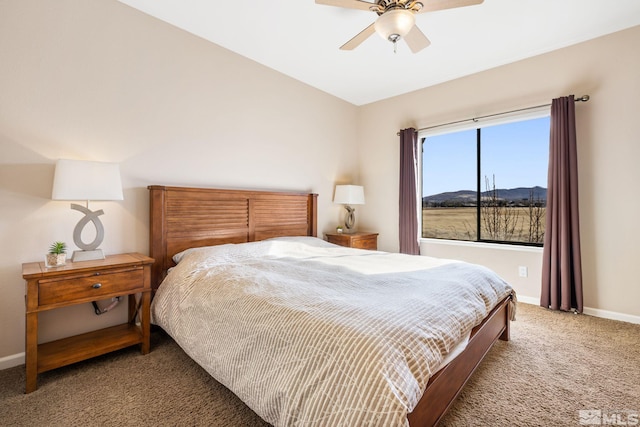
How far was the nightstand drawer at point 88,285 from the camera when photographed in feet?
5.72

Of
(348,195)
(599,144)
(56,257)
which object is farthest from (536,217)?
(56,257)

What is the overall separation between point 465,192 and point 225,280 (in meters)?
3.39

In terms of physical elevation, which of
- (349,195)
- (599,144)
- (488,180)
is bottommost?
(349,195)

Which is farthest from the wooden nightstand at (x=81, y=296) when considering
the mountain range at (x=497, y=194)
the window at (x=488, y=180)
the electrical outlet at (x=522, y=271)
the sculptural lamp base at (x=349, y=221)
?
the electrical outlet at (x=522, y=271)

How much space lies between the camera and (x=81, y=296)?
73.2 inches

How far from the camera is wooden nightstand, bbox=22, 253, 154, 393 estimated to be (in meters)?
1.70

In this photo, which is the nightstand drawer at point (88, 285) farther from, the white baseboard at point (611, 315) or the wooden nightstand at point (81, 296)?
the white baseboard at point (611, 315)

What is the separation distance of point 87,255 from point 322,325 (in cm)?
190

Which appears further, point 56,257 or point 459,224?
point 459,224

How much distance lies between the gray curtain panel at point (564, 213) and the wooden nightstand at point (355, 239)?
204 centimetres

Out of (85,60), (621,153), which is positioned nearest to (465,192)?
(621,153)

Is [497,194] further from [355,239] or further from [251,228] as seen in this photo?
[251,228]

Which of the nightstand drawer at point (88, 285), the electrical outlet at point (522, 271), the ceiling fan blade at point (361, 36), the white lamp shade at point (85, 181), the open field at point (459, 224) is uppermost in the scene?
the ceiling fan blade at point (361, 36)

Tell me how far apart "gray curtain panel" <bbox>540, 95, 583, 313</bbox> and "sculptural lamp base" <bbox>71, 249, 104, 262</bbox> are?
13.4ft
